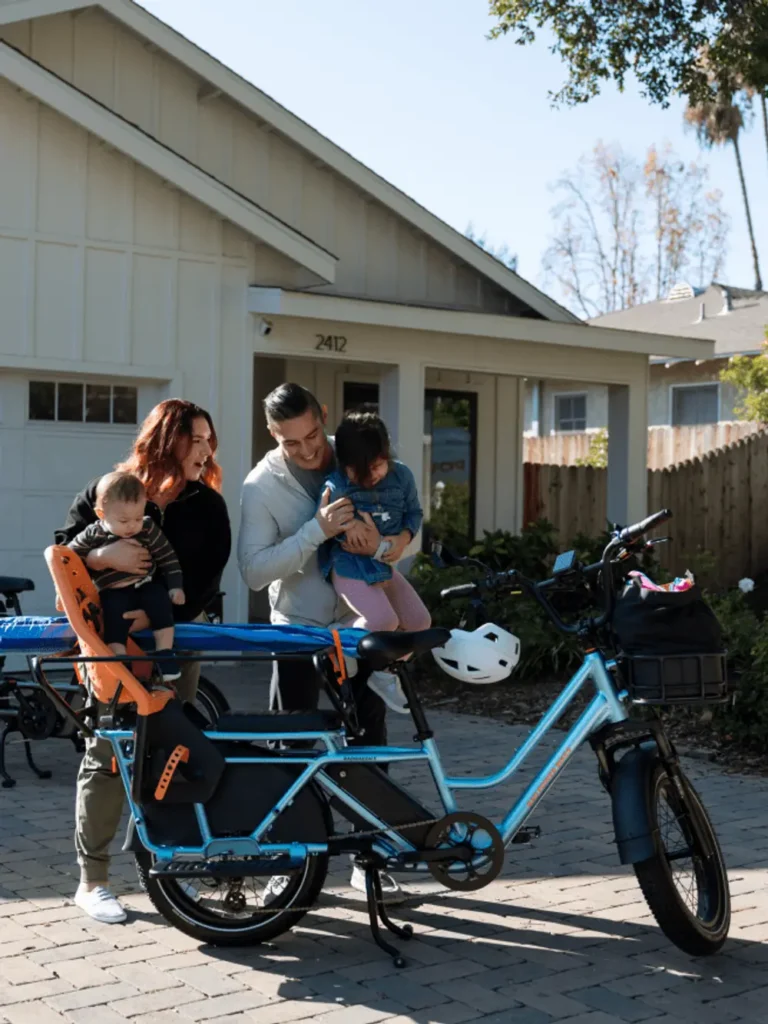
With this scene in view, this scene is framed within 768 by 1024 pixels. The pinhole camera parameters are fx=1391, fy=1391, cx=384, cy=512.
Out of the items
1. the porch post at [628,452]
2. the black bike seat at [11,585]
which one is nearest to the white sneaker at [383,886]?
the black bike seat at [11,585]

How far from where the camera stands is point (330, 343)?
1250 centimetres

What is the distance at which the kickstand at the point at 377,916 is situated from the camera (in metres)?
4.61

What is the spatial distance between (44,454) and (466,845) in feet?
24.9

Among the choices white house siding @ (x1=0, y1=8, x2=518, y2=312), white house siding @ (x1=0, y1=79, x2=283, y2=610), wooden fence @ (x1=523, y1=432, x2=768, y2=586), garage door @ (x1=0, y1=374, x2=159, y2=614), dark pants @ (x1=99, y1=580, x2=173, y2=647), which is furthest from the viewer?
wooden fence @ (x1=523, y1=432, x2=768, y2=586)

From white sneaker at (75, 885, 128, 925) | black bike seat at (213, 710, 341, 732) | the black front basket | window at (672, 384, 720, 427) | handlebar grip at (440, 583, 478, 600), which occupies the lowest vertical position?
white sneaker at (75, 885, 128, 925)

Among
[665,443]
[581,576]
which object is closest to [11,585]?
[581,576]

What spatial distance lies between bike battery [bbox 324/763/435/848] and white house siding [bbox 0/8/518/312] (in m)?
8.28

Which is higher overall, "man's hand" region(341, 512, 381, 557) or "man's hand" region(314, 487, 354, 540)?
"man's hand" region(314, 487, 354, 540)

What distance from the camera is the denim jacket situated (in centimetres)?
525

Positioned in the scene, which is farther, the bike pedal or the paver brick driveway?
the bike pedal

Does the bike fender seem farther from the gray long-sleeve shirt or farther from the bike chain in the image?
the gray long-sleeve shirt

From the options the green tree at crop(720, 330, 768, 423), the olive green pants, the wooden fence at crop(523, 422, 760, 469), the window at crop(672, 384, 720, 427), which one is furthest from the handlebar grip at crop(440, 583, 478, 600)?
the window at crop(672, 384, 720, 427)

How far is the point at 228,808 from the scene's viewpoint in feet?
15.2

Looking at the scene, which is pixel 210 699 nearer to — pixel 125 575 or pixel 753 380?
pixel 125 575
